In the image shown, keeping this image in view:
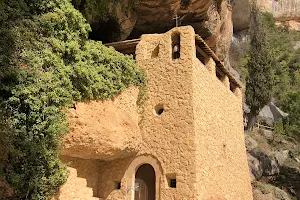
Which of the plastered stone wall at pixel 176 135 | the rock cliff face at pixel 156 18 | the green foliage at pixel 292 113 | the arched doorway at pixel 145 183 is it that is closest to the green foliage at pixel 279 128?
the green foliage at pixel 292 113

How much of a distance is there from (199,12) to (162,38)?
3780mm

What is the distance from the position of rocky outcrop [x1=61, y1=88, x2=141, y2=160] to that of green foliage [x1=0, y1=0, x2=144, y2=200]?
1.72 feet

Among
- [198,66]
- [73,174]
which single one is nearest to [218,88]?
[198,66]

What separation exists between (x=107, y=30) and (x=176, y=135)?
600 cm

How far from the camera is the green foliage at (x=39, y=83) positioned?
8914mm

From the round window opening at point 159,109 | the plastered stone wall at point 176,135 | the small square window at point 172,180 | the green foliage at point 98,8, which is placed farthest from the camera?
the round window opening at point 159,109

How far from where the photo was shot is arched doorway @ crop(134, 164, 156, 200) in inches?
513

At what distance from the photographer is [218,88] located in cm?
1566

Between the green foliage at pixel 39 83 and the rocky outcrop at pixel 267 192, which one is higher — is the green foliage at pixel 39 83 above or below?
above

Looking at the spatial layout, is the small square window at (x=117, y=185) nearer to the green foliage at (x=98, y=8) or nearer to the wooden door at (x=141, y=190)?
the wooden door at (x=141, y=190)

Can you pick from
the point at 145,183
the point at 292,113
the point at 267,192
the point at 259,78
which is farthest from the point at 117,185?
the point at 292,113

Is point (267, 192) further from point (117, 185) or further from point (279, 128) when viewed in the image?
point (117, 185)

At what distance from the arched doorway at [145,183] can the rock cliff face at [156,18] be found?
620 cm

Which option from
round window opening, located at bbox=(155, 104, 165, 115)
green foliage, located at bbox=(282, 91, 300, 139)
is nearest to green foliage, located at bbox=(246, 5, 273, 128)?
green foliage, located at bbox=(282, 91, 300, 139)
